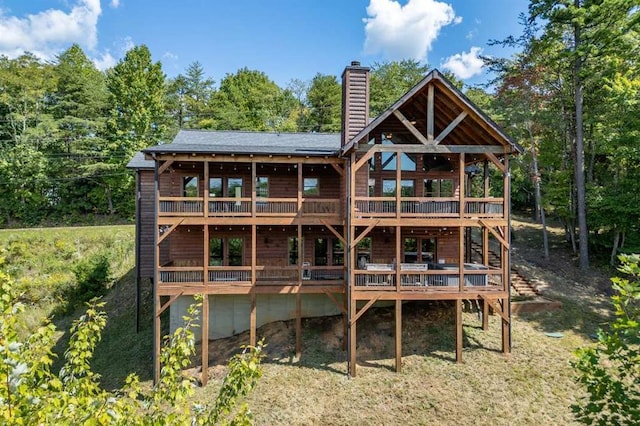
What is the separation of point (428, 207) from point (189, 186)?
11.9 meters

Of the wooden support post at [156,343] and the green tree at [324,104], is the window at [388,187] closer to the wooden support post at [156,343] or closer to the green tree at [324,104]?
the wooden support post at [156,343]

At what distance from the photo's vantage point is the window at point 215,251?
17.6 m

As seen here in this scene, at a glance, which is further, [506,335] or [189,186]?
[189,186]

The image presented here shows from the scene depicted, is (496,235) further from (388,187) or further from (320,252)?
(320,252)

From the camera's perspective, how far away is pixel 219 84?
46938mm

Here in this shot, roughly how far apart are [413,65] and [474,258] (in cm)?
3116

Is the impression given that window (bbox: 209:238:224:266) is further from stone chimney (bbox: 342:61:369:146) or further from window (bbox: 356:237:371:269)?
stone chimney (bbox: 342:61:369:146)

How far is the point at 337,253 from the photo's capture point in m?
17.6

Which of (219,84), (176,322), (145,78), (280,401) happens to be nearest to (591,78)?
(280,401)

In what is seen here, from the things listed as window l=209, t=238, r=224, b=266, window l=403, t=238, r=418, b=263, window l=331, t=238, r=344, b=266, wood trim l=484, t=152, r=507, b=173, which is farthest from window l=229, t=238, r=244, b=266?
wood trim l=484, t=152, r=507, b=173

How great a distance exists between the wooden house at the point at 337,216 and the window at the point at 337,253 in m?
0.10

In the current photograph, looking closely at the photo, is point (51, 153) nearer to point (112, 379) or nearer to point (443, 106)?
point (112, 379)

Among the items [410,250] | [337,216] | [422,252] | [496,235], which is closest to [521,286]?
[422,252]

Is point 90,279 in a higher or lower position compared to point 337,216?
lower
